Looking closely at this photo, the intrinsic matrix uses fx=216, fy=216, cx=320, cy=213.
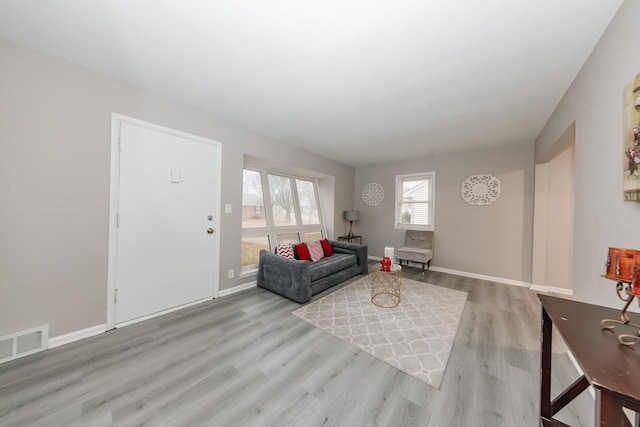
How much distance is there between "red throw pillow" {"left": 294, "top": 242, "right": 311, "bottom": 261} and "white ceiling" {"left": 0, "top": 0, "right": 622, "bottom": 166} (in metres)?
1.99

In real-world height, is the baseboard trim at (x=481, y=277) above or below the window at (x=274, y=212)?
below

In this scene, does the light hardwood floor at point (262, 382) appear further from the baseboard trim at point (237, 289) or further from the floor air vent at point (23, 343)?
the baseboard trim at point (237, 289)

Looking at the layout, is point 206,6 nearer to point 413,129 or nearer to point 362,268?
point 413,129

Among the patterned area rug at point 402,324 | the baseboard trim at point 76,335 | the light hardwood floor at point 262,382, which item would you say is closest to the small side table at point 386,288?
the patterned area rug at point 402,324

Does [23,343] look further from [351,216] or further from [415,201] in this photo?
[415,201]

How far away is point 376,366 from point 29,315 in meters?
2.73

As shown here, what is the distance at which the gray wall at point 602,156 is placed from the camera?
120 cm

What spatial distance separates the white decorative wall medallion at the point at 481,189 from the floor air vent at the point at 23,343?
5582mm

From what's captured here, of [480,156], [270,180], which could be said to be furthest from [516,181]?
[270,180]

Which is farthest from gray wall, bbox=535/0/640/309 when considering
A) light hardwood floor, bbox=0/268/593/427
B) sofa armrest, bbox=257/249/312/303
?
sofa armrest, bbox=257/249/312/303

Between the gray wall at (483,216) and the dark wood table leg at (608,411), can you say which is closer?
the dark wood table leg at (608,411)

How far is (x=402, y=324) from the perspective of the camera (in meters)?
2.26

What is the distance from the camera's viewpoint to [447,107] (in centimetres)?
243

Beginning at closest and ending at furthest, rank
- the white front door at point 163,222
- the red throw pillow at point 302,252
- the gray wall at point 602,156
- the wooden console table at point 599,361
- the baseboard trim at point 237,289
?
the wooden console table at point 599,361, the gray wall at point 602,156, the white front door at point 163,222, the baseboard trim at point 237,289, the red throw pillow at point 302,252
